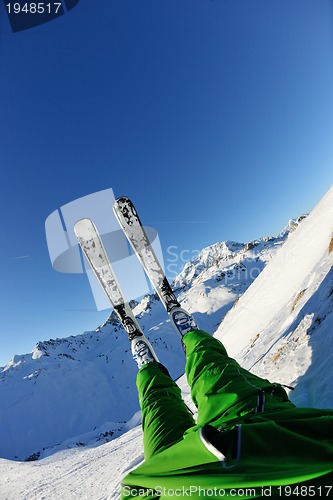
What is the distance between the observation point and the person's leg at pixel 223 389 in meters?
2.04

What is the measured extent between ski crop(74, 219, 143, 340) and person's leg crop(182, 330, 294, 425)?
3651 mm

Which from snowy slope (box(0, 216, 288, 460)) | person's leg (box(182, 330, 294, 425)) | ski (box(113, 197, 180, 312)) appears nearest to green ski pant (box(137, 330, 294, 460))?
person's leg (box(182, 330, 294, 425))

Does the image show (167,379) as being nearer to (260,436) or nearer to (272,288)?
Result: (260,436)

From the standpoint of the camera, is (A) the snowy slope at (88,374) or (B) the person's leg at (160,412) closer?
(B) the person's leg at (160,412)

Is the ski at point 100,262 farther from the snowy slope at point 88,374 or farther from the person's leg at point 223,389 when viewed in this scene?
the snowy slope at point 88,374

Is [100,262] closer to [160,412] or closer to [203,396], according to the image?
[160,412]

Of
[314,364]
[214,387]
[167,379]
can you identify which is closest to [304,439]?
[214,387]

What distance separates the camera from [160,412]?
2795 mm

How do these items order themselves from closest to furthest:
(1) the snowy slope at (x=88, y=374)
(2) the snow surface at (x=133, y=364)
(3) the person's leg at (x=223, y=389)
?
(3) the person's leg at (x=223, y=389), (2) the snow surface at (x=133, y=364), (1) the snowy slope at (x=88, y=374)

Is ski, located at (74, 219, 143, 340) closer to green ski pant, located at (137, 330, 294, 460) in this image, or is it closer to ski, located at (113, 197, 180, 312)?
ski, located at (113, 197, 180, 312)

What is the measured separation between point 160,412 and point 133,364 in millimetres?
149618

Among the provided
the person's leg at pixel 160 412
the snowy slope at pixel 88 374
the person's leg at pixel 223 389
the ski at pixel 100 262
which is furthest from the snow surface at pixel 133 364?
the ski at pixel 100 262

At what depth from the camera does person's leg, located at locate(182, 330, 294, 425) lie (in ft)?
6.71

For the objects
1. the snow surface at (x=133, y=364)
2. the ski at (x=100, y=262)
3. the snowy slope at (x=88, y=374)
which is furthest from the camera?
the snowy slope at (x=88, y=374)
